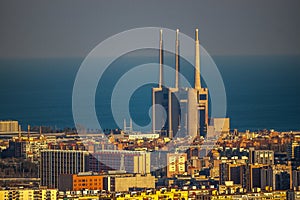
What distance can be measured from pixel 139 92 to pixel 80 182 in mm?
Result: 13024

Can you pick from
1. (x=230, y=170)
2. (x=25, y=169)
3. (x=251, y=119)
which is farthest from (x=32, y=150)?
(x=251, y=119)

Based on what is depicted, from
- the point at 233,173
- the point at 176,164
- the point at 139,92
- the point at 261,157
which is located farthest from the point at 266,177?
the point at 139,92

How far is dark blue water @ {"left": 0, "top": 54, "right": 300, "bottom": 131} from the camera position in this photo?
90.9 ft

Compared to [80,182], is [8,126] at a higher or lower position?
higher

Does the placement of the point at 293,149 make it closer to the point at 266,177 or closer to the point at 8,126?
the point at 266,177

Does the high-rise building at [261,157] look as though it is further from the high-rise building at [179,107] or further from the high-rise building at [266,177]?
the high-rise building at [179,107]

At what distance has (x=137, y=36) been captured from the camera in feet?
82.9

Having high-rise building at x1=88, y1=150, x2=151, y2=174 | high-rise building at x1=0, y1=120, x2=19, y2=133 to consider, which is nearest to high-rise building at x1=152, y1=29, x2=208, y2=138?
high-rise building at x1=0, y1=120, x2=19, y2=133

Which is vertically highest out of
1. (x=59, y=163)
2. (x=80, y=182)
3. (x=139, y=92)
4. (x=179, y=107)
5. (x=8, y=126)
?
(x=139, y=92)

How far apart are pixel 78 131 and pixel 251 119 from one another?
13.9ft

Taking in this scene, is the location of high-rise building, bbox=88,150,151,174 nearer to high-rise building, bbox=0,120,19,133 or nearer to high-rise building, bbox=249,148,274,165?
high-rise building, bbox=249,148,274,165

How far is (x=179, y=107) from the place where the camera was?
25797 millimetres

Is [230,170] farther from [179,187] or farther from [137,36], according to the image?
[137,36]

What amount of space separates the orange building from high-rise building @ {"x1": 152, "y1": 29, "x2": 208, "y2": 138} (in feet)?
18.2
